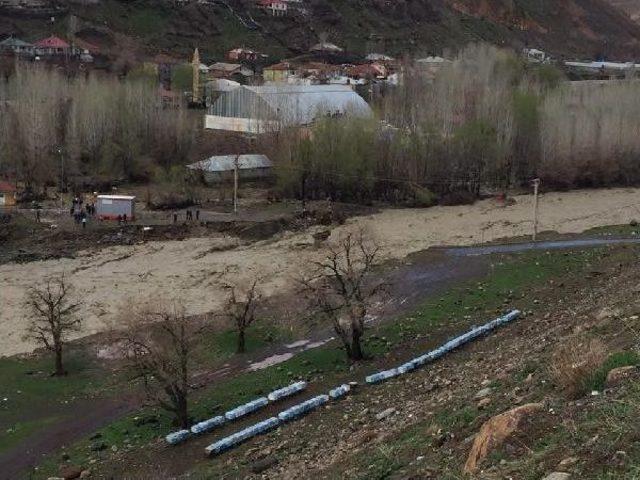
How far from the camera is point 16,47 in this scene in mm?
77250

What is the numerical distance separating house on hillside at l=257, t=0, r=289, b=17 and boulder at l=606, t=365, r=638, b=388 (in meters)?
97.5

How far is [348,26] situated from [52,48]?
145ft

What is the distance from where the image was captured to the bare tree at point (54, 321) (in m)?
20.0

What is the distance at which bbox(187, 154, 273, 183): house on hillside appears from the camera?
47.2 m

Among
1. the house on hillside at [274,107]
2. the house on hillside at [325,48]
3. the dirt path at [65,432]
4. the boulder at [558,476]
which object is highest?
the house on hillside at [325,48]

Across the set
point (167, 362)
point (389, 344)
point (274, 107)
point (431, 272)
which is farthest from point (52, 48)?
point (167, 362)

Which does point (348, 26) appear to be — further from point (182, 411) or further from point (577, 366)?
point (577, 366)

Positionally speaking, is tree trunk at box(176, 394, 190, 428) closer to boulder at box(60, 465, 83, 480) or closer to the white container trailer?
boulder at box(60, 465, 83, 480)

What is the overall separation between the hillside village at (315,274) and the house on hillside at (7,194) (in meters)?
0.16

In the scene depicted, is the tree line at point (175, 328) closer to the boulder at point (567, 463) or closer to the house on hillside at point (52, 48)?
the boulder at point (567, 463)

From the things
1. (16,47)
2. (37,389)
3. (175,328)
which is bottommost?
(37,389)

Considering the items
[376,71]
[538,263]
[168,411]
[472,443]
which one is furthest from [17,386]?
[376,71]

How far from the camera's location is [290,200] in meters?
43.7

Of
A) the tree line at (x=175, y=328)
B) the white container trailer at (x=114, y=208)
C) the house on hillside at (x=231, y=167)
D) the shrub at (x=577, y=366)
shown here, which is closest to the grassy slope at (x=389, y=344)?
the tree line at (x=175, y=328)
